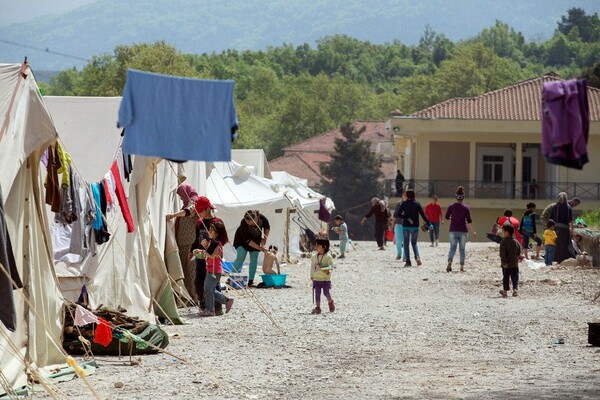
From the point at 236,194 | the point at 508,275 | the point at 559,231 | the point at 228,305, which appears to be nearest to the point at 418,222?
the point at 559,231

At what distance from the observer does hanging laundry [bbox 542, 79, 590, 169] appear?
9.93 metres

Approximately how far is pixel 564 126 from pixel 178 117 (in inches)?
126

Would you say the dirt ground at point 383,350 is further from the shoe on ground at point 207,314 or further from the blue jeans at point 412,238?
the blue jeans at point 412,238

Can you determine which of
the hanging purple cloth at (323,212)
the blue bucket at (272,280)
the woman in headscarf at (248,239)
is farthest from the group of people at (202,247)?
the hanging purple cloth at (323,212)

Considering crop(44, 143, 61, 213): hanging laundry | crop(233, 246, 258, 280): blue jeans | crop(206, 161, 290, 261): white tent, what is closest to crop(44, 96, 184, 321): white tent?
crop(44, 143, 61, 213): hanging laundry

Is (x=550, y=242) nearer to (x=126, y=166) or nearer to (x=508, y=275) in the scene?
(x=508, y=275)

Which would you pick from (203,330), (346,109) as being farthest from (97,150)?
(346,109)

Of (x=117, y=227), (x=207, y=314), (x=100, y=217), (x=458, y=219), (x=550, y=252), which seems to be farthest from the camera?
(x=550, y=252)

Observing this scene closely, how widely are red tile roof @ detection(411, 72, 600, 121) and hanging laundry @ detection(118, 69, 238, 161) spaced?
4541cm

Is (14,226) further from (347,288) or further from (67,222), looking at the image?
(347,288)

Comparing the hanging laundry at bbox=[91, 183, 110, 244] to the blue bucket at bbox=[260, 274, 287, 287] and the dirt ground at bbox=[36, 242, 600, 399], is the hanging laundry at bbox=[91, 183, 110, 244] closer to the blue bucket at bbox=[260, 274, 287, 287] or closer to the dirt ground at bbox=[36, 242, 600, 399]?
the dirt ground at bbox=[36, 242, 600, 399]

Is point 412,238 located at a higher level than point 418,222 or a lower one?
lower

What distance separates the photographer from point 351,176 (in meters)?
81.1

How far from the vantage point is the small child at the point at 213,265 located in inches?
689
